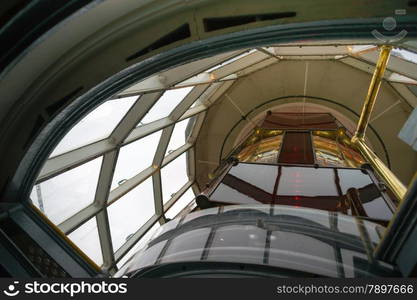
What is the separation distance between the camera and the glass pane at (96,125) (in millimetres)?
9320

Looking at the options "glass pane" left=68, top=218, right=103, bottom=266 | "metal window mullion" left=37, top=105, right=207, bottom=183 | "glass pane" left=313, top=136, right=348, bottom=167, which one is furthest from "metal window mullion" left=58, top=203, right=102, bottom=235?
"glass pane" left=313, top=136, right=348, bottom=167

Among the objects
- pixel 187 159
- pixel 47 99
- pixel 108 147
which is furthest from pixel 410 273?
pixel 187 159

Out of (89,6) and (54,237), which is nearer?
(89,6)

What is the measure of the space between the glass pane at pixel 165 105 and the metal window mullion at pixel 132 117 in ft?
3.31

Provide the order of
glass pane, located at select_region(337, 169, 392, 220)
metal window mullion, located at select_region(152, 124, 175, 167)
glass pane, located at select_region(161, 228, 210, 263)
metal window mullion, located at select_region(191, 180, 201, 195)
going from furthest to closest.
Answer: metal window mullion, located at select_region(191, 180, 201, 195)
metal window mullion, located at select_region(152, 124, 175, 167)
glass pane, located at select_region(337, 169, 392, 220)
glass pane, located at select_region(161, 228, 210, 263)

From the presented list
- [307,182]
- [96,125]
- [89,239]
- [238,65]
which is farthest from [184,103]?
[307,182]

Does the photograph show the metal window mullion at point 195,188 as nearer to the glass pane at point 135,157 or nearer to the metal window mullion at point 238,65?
the glass pane at point 135,157

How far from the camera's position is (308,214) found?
5535 mm

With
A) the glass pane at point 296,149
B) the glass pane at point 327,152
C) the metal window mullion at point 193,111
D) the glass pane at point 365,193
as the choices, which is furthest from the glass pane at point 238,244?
the metal window mullion at point 193,111

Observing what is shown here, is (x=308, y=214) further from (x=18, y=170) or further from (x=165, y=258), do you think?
(x=18, y=170)

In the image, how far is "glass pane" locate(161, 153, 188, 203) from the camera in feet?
56.6

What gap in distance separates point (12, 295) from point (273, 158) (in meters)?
11.1

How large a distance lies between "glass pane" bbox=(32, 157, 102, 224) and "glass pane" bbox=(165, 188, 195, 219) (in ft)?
20.2

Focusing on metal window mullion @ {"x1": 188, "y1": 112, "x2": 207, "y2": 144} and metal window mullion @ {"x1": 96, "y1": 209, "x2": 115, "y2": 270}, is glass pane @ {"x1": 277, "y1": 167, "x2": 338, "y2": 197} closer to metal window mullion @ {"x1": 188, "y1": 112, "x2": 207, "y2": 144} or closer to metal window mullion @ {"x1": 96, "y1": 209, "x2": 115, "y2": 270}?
metal window mullion @ {"x1": 96, "y1": 209, "x2": 115, "y2": 270}
